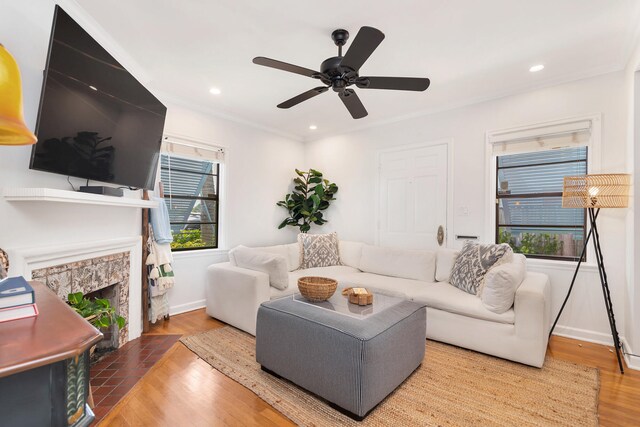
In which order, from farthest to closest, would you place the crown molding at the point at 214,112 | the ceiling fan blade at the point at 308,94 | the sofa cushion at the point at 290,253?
1. the sofa cushion at the point at 290,253
2. the crown molding at the point at 214,112
3. the ceiling fan blade at the point at 308,94

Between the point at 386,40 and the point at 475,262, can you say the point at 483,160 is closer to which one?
the point at 475,262

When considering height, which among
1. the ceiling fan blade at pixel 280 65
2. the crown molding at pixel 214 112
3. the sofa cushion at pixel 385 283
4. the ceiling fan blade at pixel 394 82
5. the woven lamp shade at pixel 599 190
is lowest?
the sofa cushion at pixel 385 283

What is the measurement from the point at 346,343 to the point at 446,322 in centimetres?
142

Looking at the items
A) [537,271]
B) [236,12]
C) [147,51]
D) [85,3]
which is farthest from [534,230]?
[85,3]

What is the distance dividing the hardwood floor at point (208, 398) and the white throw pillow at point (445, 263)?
1.11 meters

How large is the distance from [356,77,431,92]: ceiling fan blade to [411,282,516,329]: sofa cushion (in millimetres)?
1841

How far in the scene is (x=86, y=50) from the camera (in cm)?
188

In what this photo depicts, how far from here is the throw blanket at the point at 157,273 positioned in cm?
305

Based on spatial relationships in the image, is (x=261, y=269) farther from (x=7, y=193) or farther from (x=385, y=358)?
(x=7, y=193)

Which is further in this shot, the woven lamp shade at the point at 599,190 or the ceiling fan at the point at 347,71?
the woven lamp shade at the point at 599,190

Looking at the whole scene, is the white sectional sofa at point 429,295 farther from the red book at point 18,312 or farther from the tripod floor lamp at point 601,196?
the red book at point 18,312

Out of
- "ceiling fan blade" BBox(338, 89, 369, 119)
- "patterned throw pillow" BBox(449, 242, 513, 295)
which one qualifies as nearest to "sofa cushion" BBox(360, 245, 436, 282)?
"patterned throw pillow" BBox(449, 242, 513, 295)

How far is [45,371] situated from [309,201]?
4134mm

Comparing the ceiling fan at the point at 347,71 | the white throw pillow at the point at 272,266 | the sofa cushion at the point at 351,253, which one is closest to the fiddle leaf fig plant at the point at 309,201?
the sofa cushion at the point at 351,253
